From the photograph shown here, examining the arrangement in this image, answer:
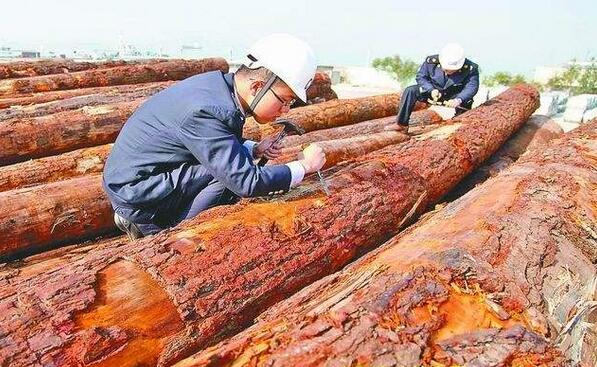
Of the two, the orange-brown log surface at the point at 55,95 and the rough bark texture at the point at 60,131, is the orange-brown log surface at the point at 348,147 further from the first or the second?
the orange-brown log surface at the point at 55,95

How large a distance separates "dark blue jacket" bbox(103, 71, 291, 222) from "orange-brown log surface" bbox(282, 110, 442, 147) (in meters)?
2.19

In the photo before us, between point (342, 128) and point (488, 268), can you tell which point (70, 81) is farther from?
point (488, 268)

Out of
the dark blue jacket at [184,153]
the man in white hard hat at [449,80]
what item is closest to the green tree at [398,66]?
the man in white hard hat at [449,80]

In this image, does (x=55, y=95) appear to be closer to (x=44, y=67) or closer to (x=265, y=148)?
(x=44, y=67)

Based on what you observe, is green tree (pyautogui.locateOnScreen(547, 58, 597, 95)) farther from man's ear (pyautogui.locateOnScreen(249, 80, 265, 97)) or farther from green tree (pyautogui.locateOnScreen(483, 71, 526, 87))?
man's ear (pyautogui.locateOnScreen(249, 80, 265, 97))

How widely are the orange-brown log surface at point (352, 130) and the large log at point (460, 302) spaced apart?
2.63m

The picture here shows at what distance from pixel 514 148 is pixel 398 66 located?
107 feet

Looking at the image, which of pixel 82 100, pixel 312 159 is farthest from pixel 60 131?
pixel 312 159

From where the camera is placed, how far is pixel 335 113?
21.6 ft

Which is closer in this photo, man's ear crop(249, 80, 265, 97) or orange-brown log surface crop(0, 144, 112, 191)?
man's ear crop(249, 80, 265, 97)

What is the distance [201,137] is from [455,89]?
18.6ft

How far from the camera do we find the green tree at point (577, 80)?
27812 mm

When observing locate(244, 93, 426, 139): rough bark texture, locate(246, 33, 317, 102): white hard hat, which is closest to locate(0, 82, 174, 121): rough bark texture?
locate(244, 93, 426, 139): rough bark texture

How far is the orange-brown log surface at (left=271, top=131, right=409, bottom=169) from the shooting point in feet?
14.1
